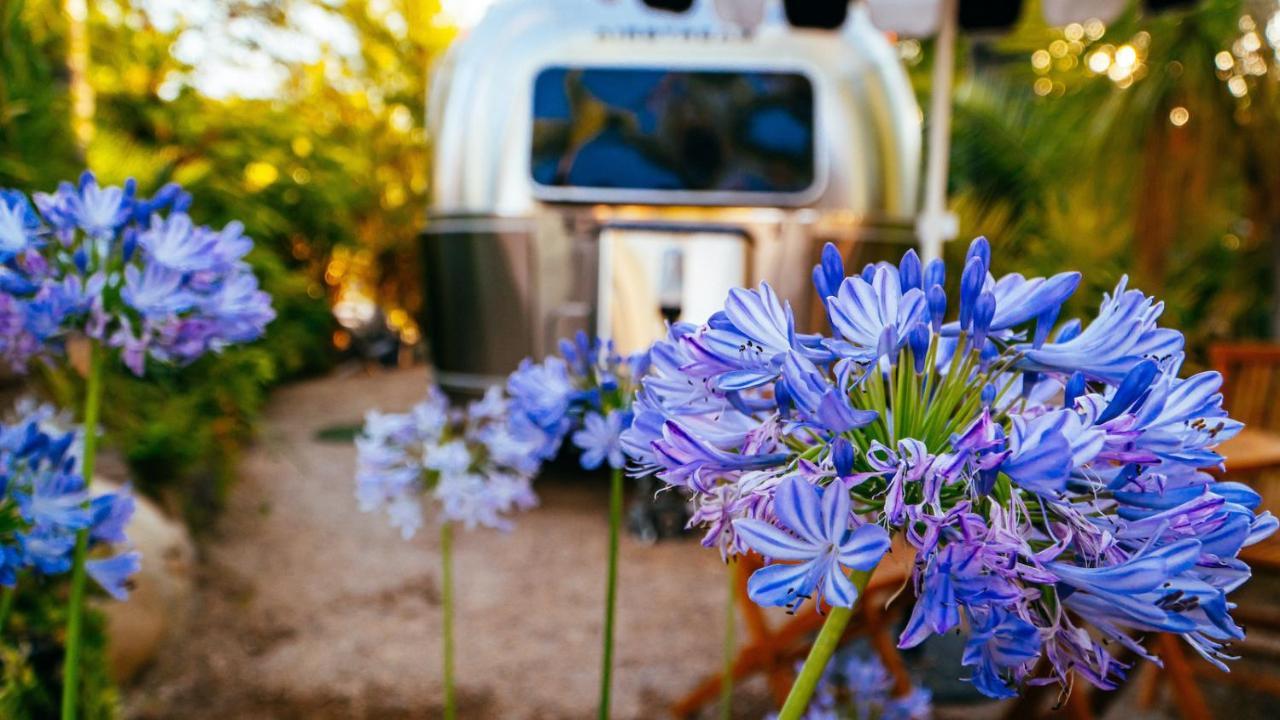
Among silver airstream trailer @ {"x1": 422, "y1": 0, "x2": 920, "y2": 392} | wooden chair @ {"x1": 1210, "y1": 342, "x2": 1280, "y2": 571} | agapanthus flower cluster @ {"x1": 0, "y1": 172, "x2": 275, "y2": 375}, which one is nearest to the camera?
agapanthus flower cluster @ {"x1": 0, "y1": 172, "x2": 275, "y2": 375}

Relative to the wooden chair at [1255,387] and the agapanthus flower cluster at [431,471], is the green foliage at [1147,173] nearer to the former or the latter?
the wooden chair at [1255,387]

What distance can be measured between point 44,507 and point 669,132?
4.57 m

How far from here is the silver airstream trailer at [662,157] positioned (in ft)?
17.0

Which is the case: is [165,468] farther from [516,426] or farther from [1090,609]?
[1090,609]

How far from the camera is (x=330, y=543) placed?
18.3ft

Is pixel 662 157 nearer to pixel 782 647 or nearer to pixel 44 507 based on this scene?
pixel 782 647

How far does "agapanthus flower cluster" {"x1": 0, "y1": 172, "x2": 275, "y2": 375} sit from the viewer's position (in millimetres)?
1056

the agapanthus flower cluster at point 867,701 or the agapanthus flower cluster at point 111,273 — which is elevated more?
the agapanthus flower cluster at point 111,273

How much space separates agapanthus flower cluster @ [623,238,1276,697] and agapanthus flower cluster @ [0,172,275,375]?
2.16 ft

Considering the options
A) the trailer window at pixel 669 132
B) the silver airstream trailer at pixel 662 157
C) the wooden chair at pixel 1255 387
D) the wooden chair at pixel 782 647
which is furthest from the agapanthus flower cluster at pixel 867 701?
the trailer window at pixel 669 132

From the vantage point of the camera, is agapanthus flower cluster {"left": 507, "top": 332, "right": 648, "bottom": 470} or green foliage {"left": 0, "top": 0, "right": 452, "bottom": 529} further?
green foliage {"left": 0, "top": 0, "right": 452, "bottom": 529}

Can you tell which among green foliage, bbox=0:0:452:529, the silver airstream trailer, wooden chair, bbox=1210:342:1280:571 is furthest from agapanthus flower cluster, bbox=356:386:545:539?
the silver airstream trailer

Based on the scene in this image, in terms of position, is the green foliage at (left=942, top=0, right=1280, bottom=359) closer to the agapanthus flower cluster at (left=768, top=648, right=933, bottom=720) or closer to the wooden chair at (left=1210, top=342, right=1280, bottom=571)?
the wooden chair at (left=1210, top=342, right=1280, bottom=571)

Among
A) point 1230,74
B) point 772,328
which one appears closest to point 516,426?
point 772,328
